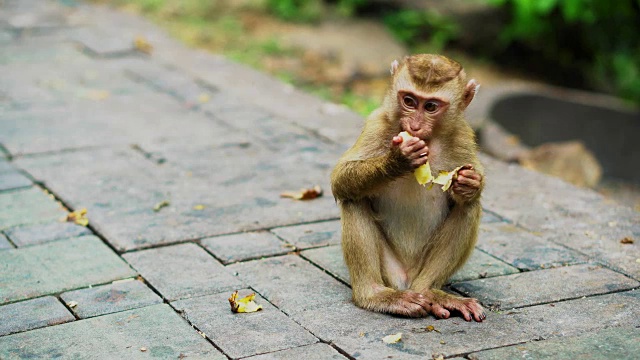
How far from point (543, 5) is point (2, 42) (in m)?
5.47

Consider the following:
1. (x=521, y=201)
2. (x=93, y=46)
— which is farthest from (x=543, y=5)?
(x=93, y=46)

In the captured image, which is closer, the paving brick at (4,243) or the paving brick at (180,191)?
the paving brick at (4,243)

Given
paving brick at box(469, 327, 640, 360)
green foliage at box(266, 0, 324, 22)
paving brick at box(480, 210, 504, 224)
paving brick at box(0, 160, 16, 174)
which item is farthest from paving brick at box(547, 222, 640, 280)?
green foliage at box(266, 0, 324, 22)

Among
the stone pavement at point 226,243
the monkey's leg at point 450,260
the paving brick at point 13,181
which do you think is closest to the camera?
the stone pavement at point 226,243

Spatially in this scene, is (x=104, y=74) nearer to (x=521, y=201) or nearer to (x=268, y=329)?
(x=521, y=201)

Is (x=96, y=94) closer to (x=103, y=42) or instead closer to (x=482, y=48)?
(x=103, y=42)

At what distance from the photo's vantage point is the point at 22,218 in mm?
5312

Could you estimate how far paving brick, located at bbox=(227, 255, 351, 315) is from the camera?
4281 millimetres

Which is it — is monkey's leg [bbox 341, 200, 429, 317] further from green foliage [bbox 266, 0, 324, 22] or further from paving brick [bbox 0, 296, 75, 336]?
green foliage [bbox 266, 0, 324, 22]

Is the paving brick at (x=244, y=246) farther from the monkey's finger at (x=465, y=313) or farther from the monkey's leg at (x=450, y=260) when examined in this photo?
the monkey's finger at (x=465, y=313)

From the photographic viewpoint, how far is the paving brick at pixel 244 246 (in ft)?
15.9

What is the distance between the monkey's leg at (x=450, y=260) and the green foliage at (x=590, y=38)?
18.1 ft

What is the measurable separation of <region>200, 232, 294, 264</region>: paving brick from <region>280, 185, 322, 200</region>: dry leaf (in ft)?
2.04

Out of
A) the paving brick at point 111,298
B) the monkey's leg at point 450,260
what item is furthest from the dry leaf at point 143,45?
the monkey's leg at point 450,260
